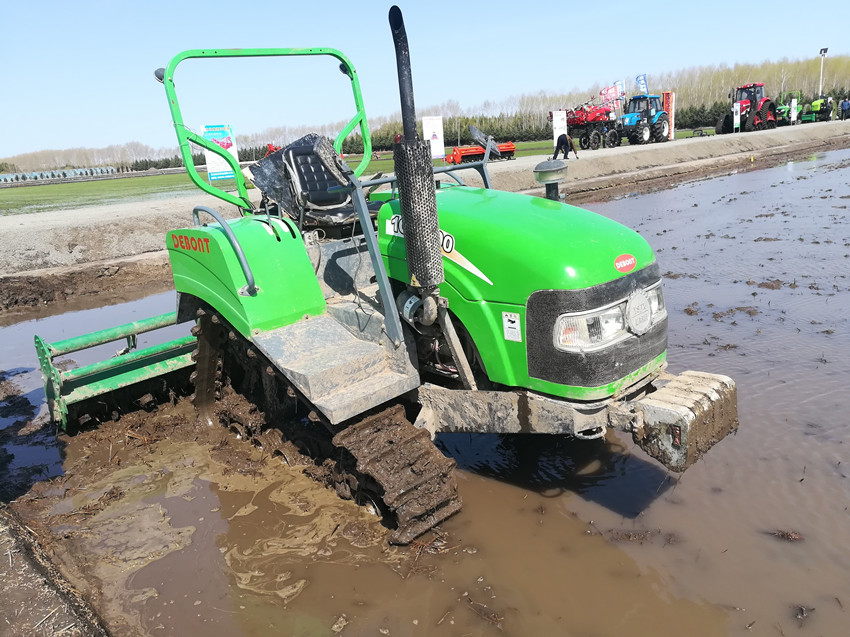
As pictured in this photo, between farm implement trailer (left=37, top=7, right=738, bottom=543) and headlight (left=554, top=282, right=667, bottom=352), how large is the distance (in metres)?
0.01

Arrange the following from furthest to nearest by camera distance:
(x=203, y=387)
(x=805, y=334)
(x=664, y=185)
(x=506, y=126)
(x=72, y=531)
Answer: (x=506, y=126) < (x=664, y=185) < (x=805, y=334) < (x=203, y=387) < (x=72, y=531)

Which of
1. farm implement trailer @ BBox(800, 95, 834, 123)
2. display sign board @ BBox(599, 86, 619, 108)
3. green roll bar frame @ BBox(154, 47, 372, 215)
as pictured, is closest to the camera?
green roll bar frame @ BBox(154, 47, 372, 215)

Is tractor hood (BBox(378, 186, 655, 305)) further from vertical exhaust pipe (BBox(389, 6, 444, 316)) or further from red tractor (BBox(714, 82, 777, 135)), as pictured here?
red tractor (BBox(714, 82, 777, 135))

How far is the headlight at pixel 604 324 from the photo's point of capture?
10.1 feet

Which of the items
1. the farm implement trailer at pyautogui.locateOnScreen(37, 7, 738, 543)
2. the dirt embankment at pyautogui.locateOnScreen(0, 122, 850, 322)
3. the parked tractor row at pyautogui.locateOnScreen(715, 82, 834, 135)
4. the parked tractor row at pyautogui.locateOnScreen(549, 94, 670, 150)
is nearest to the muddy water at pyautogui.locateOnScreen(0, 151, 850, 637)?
the farm implement trailer at pyautogui.locateOnScreen(37, 7, 738, 543)

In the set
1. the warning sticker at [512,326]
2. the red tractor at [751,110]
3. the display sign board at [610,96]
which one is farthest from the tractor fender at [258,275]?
the red tractor at [751,110]

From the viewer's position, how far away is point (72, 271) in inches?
405

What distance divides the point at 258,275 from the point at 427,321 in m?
1.20

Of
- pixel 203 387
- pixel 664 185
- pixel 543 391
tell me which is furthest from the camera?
pixel 664 185

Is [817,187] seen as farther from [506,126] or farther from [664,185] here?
[506,126]

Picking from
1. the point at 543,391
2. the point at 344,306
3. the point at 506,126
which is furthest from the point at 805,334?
the point at 506,126

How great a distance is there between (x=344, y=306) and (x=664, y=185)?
1695 cm

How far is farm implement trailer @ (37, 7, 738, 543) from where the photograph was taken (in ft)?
10.1

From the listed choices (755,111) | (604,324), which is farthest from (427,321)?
(755,111)
